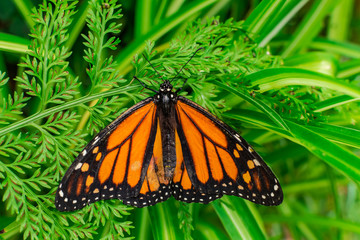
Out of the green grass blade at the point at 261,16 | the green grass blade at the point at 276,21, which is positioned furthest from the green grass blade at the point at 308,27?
the green grass blade at the point at 261,16

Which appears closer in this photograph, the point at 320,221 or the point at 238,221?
the point at 238,221

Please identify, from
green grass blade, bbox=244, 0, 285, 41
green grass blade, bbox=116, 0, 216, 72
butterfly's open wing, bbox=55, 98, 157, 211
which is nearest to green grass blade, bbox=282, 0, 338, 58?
green grass blade, bbox=244, 0, 285, 41

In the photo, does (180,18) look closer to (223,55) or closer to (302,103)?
(223,55)

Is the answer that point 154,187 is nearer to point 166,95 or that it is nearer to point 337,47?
point 166,95

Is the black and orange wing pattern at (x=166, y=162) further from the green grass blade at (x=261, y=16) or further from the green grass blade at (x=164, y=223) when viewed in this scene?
the green grass blade at (x=261, y=16)

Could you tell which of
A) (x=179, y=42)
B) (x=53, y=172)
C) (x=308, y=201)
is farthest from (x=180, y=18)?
(x=308, y=201)

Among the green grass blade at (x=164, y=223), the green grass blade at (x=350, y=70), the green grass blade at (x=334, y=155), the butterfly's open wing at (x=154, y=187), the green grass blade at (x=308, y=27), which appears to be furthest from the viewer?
the green grass blade at (x=308, y=27)

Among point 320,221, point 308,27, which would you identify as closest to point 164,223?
point 320,221
